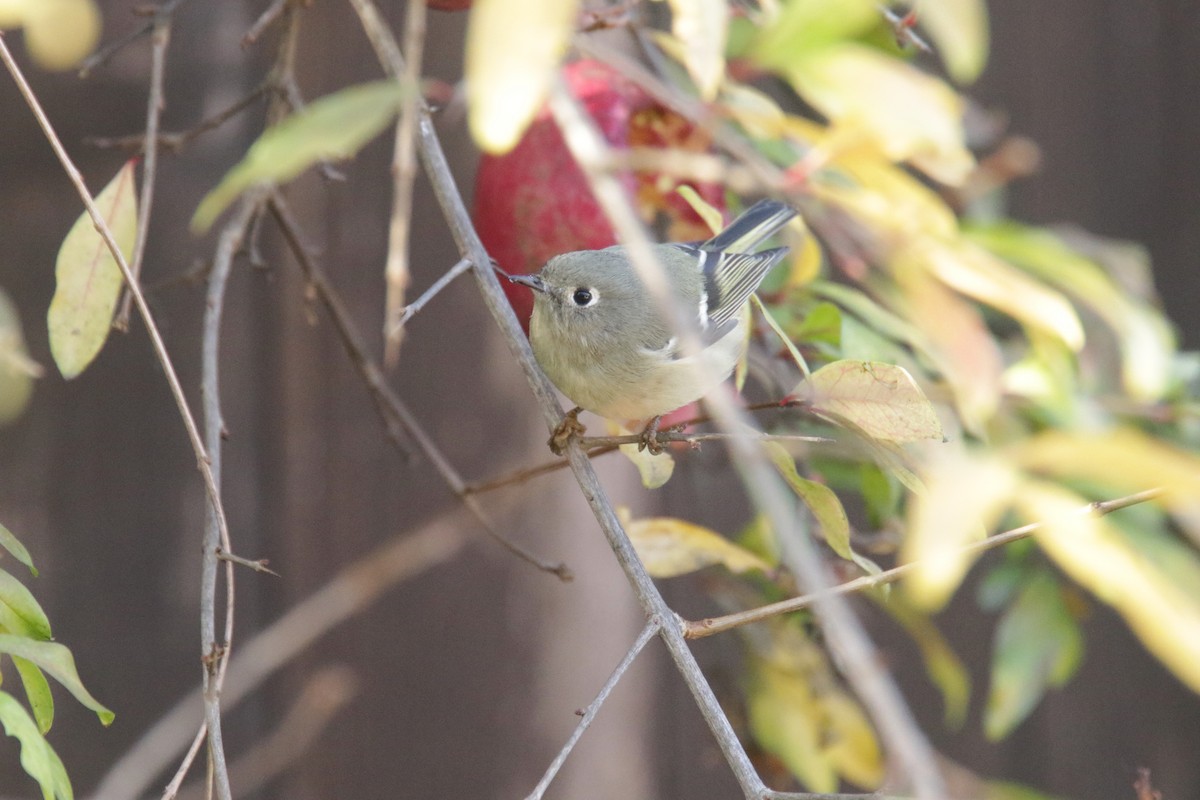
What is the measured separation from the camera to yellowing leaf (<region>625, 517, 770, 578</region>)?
1.09m

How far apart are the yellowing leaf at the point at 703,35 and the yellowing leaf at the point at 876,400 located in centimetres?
29

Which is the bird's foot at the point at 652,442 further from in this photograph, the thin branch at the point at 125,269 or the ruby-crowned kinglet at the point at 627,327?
the thin branch at the point at 125,269

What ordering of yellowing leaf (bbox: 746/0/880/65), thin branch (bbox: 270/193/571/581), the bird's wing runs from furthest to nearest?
the bird's wing < thin branch (bbox: 270/193/571/581) < yellowing leaf (bbox: 746/0/880/65)

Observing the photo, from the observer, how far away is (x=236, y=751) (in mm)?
1437

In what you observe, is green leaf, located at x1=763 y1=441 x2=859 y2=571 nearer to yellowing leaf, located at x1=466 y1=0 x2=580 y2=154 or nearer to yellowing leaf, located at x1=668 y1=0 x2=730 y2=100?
yellowing leaf, located at x1=668 y1=0 x2=730 y2=100

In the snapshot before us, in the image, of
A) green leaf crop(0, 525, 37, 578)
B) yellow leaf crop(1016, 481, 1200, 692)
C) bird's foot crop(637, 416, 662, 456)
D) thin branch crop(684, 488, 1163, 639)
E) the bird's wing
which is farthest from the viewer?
the bird's wing

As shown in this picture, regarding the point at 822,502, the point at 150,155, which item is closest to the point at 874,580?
Answer: the point at 822,502

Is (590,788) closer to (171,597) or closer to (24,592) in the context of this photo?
(171,597)

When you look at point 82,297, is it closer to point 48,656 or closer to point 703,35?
point 48,656

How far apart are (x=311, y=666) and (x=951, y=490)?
1.23 metres

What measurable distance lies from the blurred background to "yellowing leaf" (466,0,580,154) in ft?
3.12

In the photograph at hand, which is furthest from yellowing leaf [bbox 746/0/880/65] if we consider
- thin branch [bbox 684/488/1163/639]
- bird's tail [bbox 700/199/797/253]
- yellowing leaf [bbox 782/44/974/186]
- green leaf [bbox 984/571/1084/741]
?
green leaf [bbox 984/571/1084/741]

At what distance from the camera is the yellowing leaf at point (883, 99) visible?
0.45m

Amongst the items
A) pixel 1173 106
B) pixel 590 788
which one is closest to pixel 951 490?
pixel 590 788
